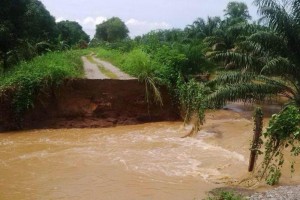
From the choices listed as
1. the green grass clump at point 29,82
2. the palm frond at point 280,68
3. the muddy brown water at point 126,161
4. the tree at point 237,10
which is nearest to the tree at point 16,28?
the green grass clump at point 29,82

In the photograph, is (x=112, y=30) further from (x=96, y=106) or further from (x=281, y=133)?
(x=281, y=133)

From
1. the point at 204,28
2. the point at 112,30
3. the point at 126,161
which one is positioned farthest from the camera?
the point at 112,30

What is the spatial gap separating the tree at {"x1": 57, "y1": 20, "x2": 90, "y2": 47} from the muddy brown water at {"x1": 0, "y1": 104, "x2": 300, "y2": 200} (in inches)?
1308

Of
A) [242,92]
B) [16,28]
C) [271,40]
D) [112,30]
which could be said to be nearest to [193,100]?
[242,92]

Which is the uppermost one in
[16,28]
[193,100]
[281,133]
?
[16,28]

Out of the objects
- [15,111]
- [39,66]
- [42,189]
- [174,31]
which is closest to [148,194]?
[42,189]

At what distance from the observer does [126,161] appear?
32.0 ft

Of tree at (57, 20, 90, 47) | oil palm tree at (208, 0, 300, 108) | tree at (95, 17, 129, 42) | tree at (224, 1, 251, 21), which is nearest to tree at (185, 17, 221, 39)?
tree at (224, 1, 251, 21)

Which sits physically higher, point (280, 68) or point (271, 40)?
point (271, 40)

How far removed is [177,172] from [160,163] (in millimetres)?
774

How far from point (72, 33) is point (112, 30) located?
1010 cm

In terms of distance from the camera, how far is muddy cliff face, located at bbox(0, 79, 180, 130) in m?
→ 13.4

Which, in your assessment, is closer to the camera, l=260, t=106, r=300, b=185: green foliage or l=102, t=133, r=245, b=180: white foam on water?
l=260, t=106, r=300, b=185: green foliage

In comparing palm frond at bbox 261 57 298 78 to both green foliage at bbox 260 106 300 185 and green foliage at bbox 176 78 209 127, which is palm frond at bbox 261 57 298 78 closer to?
green foliage at bbox 176 78 209 127
